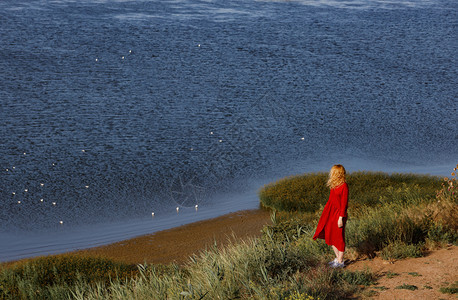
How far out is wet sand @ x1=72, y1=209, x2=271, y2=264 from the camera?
13445 millimetres

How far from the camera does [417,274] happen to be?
8625 millimetres

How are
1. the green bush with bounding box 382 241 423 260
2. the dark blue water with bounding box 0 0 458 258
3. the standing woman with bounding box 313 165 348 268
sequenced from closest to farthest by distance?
the standing woman with bounding box 313 165 348 268
the green bush with bounding box 382 241 423 260
the dark blue water with bounding box 0 0 458 258

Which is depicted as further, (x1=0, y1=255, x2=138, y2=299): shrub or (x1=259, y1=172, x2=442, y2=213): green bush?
(x1=259, y1=172, x2=442, y2=213): green bush

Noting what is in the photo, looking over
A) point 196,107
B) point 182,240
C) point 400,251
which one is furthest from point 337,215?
point 196,107

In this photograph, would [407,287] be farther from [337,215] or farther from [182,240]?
[182,240]

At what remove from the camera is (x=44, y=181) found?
18.4 m

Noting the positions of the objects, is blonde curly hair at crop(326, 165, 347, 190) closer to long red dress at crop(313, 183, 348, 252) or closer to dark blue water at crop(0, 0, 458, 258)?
long red dress at crop(313, 183, 348, 252)

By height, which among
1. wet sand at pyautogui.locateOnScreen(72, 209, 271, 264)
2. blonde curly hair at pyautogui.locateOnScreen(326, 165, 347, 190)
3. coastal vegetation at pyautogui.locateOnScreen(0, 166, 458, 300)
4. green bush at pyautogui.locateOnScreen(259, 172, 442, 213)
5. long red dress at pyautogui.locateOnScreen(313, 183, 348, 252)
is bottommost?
wet sand at pyautogui.locateOnScreen(72, 209, 271, 264)

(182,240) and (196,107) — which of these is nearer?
(182,240)

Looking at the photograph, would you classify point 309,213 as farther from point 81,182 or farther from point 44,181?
point 44,181

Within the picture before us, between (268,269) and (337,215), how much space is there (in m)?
1.49

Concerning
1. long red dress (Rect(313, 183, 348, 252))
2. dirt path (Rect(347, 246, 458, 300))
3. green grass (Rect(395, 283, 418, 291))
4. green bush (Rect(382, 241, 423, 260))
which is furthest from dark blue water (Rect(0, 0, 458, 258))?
green grass (Rect(395, 283, 418, 291))

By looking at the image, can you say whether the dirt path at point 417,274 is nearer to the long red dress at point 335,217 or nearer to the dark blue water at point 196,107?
the long red dress at point 335,217

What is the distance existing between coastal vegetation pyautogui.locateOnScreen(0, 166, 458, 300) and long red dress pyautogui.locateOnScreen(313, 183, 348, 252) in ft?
1.53
